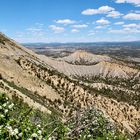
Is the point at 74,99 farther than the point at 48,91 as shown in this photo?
Yes

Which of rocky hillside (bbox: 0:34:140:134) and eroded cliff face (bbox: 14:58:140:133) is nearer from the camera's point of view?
rocky hillside (bbox: 0:34:140:134)

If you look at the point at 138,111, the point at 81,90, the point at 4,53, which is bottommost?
the point at 138,111

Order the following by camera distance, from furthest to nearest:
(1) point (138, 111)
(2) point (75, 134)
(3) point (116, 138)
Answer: (1) point (138, 111) → (3) point (116, 138) → (2) point (75, 134)

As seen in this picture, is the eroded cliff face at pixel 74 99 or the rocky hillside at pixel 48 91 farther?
the eroded cliff face at pixel 74 99

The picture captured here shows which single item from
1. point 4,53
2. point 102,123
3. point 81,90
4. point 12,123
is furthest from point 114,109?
point 12,123

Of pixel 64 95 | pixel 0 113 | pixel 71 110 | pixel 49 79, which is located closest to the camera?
pixel 0 113

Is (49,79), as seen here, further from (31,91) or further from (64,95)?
(31,91)

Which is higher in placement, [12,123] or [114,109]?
[12,123]

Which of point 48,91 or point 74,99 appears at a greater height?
point 48,91
